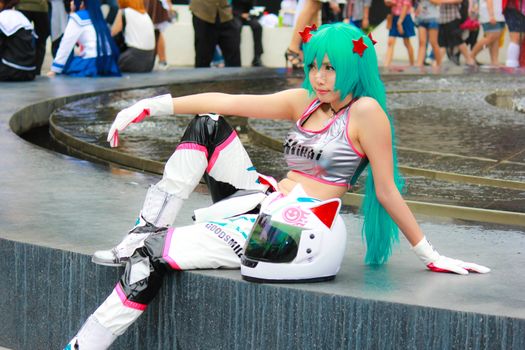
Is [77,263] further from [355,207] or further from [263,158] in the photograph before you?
[263,158]

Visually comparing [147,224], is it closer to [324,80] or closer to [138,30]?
[324,80]

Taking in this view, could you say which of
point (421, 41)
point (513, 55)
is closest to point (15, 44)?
point (421, 41)

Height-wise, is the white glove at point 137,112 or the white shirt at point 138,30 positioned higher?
the white glove at point 137,112

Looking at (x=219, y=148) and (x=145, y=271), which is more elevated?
(x=219, y=148)

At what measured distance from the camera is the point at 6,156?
260 inches

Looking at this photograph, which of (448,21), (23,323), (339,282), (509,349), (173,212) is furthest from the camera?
(448,21)

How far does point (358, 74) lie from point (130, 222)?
4.81 ft

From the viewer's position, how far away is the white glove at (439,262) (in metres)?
3.86

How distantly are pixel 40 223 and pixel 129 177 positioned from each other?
1.46 m

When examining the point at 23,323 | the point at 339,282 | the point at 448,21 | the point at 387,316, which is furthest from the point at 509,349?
the point at 448,21

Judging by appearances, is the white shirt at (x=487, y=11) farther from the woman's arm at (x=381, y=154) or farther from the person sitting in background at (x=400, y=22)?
the woman's arm at (x=381, y=154)

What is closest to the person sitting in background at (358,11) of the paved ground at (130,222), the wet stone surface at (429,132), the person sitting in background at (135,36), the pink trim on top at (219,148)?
the person sitting in background at (135,36)

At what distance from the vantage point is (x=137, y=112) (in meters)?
4.00

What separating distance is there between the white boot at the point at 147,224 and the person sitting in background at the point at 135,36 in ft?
28.6
